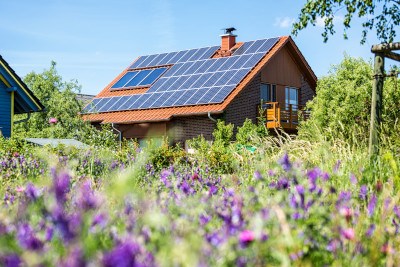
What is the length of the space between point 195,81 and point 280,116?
4.18m

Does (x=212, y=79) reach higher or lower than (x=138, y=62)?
lower

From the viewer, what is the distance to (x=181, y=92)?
25.5 meters

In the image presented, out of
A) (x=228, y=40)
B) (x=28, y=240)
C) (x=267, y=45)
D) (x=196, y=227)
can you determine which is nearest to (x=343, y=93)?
(x=267, y=45)

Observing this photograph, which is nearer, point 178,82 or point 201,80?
point 201,80

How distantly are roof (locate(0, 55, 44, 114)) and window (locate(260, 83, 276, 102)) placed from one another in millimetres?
11036

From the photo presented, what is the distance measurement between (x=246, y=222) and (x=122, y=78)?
92.0ft

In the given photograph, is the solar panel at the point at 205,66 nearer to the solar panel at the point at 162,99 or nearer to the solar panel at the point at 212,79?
the solar panel at the point at 212,79

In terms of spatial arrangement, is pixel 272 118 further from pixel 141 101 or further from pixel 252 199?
pixel 252 199

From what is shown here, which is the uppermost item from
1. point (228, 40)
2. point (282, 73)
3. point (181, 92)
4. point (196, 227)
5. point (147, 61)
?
point (228, 40)

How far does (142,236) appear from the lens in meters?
2.62

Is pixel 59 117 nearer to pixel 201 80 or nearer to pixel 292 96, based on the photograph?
pixel 201 80

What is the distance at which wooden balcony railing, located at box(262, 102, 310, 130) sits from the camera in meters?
26.2

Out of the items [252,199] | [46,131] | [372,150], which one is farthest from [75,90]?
[252,199]

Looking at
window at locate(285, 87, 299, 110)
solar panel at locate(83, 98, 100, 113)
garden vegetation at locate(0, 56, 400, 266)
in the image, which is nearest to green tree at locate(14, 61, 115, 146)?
solar panel at locate(83, 98, 100, 113)
